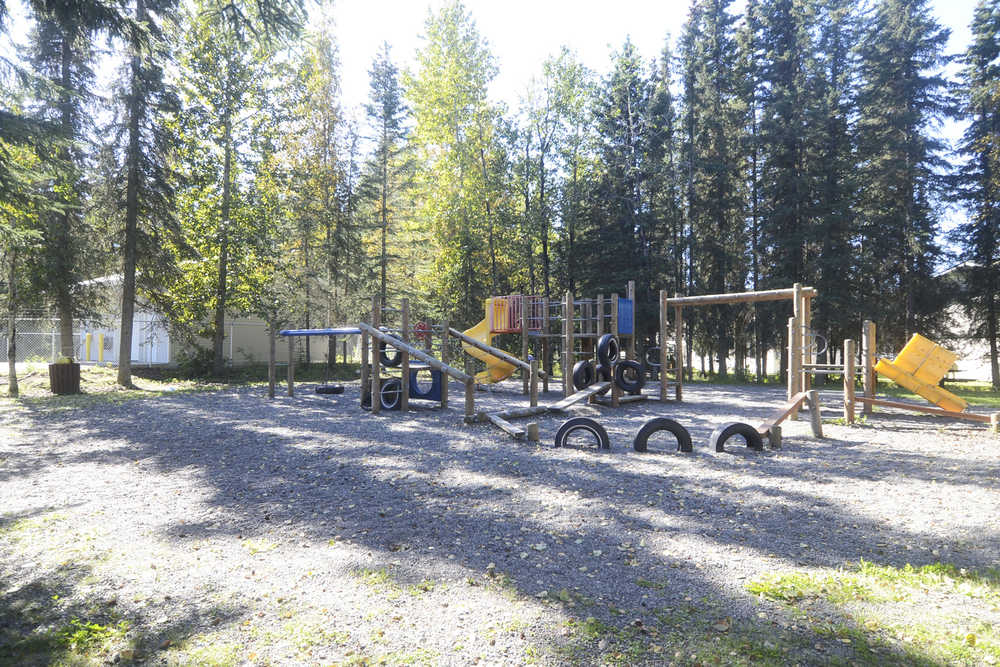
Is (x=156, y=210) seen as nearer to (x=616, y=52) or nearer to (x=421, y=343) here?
(x=421, y=343)

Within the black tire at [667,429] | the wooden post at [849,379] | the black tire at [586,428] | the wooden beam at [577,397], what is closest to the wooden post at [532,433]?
the black tire at [586,428]

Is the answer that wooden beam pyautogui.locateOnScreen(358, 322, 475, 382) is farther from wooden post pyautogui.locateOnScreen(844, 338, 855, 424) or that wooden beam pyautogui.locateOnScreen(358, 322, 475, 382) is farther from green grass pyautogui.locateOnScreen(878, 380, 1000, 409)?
green grass pyautogui.locateOnScreen(878, 380, 1000, 409)

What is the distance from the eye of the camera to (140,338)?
2150cm

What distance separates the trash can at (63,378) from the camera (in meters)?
13.8

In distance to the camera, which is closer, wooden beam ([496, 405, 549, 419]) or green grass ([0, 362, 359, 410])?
wooden beam ([496, 405, 549, 419])

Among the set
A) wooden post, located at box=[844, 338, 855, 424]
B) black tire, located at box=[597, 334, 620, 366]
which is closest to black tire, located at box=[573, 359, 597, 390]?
black tire, located at box=[597, 334, 620, 366]

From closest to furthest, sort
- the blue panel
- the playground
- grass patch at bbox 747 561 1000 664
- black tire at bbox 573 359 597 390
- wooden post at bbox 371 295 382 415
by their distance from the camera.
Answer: grass patch at bbox 747 561 1000 664, the playground, wooden post at bbox 371 295 382 415, black tire at bbox 573 359 597 390, the blue panel

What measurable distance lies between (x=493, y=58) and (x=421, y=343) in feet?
45.4

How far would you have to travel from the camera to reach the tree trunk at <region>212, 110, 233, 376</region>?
17361 millimetres

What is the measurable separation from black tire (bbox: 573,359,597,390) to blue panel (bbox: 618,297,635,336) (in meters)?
1.16

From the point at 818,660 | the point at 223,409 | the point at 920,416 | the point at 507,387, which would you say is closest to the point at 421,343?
the point at 507,387

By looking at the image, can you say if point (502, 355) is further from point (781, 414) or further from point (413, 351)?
point (781, 414)

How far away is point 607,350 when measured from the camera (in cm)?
1238

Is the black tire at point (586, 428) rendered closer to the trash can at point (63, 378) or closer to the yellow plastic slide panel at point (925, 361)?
the yellow plastic slide panel at point (925, 361)
